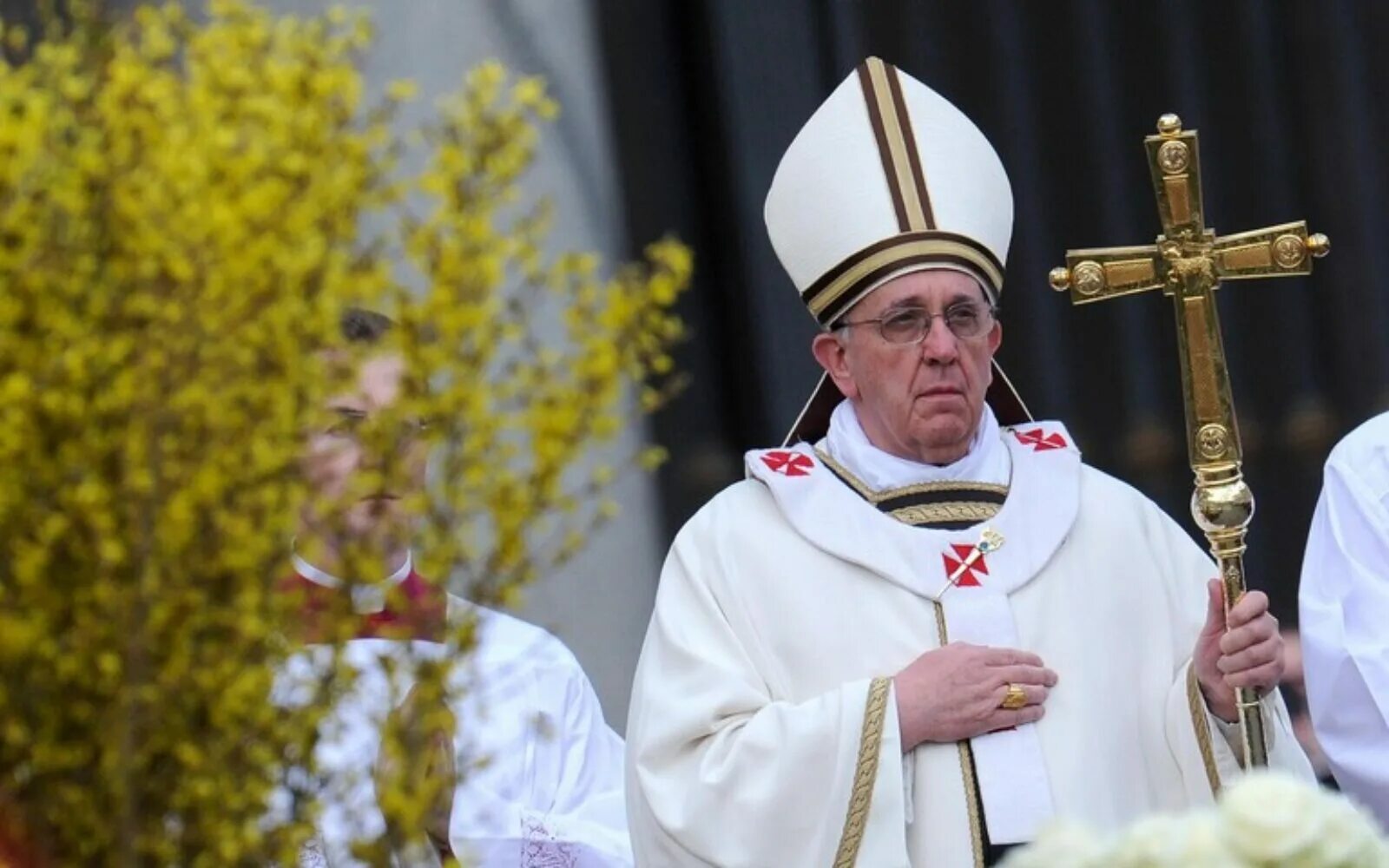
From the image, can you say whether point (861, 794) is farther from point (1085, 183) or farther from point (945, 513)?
point (1085, 183)

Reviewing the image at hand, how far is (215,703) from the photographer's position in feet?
7.18

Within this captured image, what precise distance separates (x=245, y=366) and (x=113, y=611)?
0.73ft

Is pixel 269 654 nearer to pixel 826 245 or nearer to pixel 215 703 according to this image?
pixel 215 703

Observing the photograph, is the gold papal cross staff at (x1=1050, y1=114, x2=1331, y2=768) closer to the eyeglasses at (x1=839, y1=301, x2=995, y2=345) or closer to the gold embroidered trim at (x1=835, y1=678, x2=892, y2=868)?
the eyeglasses at (x1=839, y1=301, x2=995, y2=345)

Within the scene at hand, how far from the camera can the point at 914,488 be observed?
454cm

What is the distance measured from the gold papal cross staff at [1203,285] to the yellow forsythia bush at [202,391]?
1.88 metres

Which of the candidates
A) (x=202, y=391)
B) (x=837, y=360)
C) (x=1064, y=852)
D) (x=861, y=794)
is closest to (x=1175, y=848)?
(x=1064, y=852)

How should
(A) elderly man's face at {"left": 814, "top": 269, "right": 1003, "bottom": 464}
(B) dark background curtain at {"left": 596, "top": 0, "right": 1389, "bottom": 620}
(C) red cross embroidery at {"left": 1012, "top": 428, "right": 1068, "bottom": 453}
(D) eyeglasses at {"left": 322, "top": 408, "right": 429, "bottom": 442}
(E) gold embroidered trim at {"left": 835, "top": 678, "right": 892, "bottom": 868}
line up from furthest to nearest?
(B) dark background curtain at {"left": 596, "top": 0, "right": 1389, "bottom": 620} → (C) red cross embroidery at {"left": 1012, "top": 428, "right": 1068, "bottom": 453} → (A) elderly man's face at {"left": 814, "top": 269, "right": 1003, "bottom": 464} → (E) gold embroidered trim at {"left": 835, "top": 678, "right": 892, "bottom": 868} → (D) eyeglasses at {"left": 322, "top": 408, "right": 429, "bottom": 442}

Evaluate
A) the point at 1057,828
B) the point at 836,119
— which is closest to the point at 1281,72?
the point at 836,119

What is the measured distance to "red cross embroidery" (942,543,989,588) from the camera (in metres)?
4.46

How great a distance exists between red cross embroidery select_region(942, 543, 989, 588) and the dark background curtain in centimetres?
217

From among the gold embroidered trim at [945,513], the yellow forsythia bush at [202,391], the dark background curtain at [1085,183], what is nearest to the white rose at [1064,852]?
the yellow forsythia bush at [202,391]

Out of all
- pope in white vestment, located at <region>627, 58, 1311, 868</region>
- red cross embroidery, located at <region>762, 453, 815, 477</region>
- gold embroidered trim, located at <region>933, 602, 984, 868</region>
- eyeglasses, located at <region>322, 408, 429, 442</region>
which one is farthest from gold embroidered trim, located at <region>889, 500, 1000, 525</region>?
eyeglasses, located at <region>322, 408, 429, 442</region>

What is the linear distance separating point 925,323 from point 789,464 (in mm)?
376
